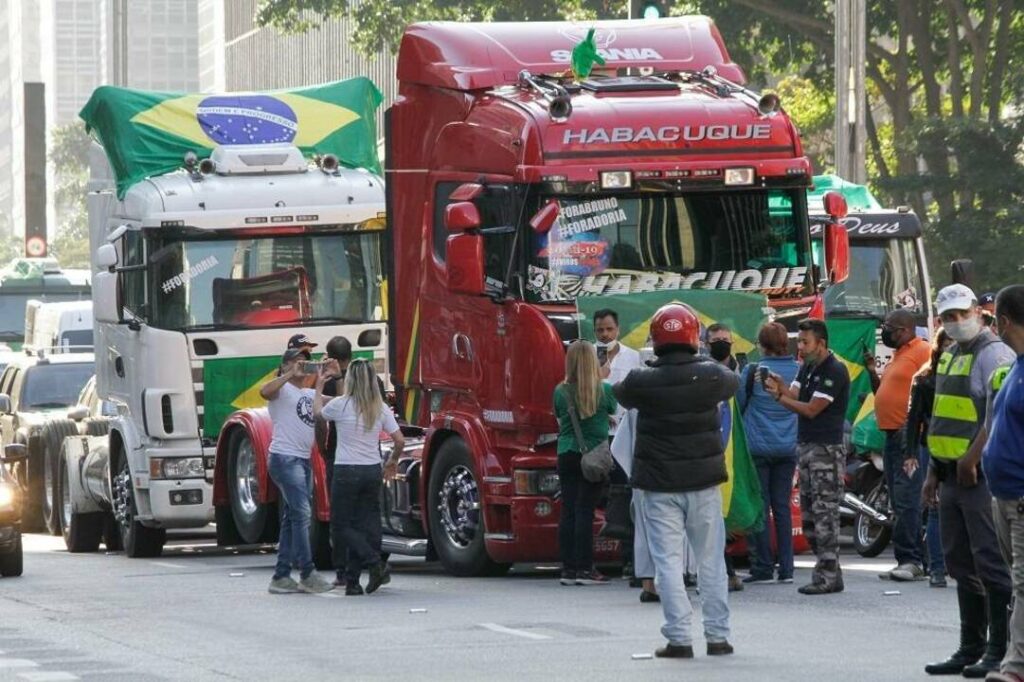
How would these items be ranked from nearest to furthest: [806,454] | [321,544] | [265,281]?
[806,454]
[321,544]
[265,281]

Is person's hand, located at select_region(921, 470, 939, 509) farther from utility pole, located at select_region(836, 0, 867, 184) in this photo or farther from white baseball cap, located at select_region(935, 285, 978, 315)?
utility pole, located at select_region(836, 0, 867, 184)

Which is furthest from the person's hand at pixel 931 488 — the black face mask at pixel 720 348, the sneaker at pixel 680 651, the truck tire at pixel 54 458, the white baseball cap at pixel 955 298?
the truck tire at pixel 54 458

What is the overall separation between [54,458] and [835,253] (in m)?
10.3

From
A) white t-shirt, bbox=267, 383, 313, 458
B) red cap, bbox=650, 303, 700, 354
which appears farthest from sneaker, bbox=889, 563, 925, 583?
red cap, bbox=650, 303, 700, 354

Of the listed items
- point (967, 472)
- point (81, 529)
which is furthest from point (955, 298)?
point (81, 529)

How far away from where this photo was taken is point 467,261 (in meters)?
16.2

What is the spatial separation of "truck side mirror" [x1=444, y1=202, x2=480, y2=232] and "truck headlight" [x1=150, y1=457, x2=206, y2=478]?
4.98m

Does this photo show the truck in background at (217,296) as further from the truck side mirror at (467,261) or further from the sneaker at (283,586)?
the truck side mirror at (467,261)

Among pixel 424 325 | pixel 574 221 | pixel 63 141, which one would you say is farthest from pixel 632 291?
pixel 63 141

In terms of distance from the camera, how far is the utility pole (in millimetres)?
32375

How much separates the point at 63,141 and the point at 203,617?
129 meters

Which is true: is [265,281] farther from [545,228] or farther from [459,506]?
[545,228]

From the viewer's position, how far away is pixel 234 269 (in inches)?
801

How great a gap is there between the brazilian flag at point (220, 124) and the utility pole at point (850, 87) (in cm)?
1155
